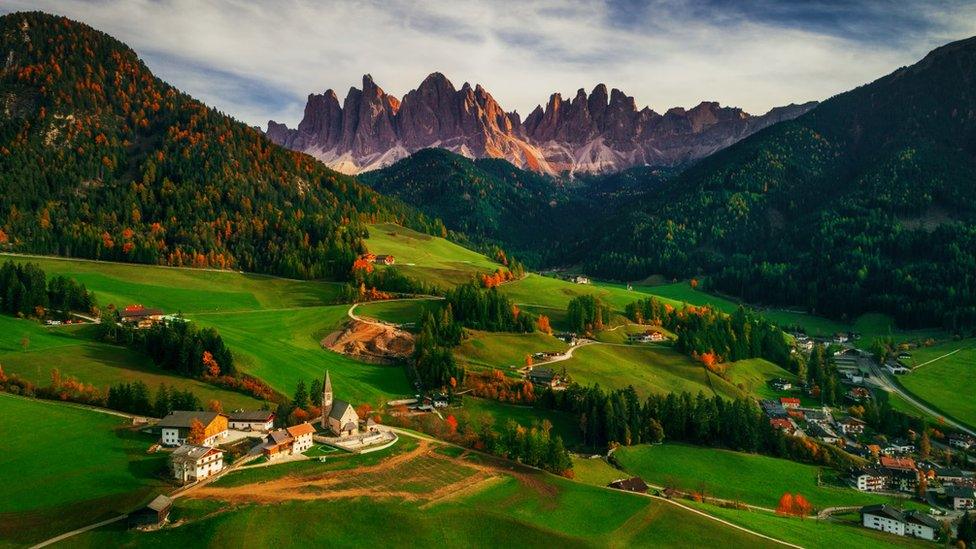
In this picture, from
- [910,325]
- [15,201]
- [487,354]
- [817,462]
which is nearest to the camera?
[817,462]

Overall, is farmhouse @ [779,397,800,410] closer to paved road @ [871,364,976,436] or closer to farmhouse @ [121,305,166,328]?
paved road @ [871,364,976,436]

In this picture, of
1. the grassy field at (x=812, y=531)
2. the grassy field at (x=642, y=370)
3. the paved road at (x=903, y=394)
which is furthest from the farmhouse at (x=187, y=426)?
the paved road at (x=903, y=394)

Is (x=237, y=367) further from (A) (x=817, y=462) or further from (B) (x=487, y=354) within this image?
(A) (x=817, y=462)

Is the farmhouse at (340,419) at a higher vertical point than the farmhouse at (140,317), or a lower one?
lower

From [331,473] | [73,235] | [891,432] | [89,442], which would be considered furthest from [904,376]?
[73,235]

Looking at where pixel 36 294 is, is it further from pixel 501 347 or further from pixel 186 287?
pixel 501 347

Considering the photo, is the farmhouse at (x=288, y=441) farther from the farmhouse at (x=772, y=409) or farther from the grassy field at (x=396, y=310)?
the farmhouse at (x=772, y=409)

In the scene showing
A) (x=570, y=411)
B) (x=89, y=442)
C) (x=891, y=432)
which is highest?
(x=89, y=442)

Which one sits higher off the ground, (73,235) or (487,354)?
(73,235)
